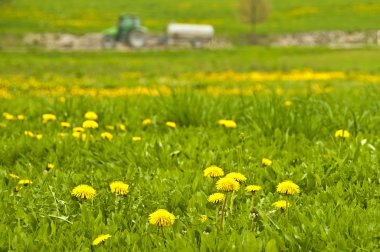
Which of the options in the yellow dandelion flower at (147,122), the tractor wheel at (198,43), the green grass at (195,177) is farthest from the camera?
the tractor wheel at (198,43)

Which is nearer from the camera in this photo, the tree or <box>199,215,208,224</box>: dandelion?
<box>199,215,208,224</box>: dandelion

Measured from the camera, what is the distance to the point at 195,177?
9.64ft

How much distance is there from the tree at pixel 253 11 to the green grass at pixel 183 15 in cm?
198

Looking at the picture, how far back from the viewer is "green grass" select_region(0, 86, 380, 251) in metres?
2.15

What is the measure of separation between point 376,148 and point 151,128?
6.40 ft

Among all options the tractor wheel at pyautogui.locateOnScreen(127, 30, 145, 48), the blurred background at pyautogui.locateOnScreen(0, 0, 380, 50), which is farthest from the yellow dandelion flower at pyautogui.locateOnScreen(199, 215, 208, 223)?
the tractor wheel at pyautogui.locateOnScreen(127, 30, 145, 48)

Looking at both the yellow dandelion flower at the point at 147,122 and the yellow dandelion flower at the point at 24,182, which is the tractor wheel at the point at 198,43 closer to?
the yellow dandelion flower at the point at 147,122

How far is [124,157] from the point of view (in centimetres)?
352

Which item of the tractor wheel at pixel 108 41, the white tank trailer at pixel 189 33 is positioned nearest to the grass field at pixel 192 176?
the tractor wheel at pixel 108 41

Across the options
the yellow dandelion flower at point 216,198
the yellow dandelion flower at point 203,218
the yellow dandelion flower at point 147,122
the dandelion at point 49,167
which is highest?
the yellow dandelion flower at point 216,198

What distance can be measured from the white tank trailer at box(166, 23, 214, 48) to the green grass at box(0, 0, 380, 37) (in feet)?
12.0

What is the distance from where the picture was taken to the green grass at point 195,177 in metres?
2.15

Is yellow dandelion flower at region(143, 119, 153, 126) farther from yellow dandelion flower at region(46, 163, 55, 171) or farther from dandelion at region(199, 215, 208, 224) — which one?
dandelion at region(199, 215, 208, 224)

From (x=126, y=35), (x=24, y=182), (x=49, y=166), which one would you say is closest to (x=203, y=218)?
(x=24, y=182)
